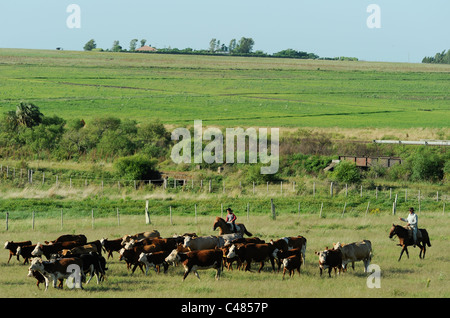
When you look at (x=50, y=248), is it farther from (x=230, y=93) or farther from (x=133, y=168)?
(x=230, y=93)

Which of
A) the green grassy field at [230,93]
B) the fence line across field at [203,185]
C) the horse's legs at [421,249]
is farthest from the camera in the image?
the green grassy field at [230,93]

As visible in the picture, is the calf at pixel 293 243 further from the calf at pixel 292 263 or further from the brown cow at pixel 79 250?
the brown cow at pixel 79 250

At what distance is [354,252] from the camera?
72.0ft

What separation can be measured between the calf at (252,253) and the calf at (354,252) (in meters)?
2.02

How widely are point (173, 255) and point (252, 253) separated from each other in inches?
97.7

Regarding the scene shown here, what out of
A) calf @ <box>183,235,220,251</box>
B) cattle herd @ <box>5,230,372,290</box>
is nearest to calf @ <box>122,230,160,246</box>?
cattle herd @ <box>5,230,372,290</box>

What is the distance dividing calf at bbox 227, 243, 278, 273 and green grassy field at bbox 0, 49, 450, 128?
5270 cm

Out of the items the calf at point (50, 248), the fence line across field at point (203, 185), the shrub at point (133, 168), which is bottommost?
the fence line across field at point (203, 185)

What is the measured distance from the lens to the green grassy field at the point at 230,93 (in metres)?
83.2

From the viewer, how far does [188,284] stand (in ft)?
65.9

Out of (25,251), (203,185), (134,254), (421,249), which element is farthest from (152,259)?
(203,185)

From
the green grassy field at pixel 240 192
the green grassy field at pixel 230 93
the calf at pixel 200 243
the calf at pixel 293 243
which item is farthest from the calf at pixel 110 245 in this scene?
the green grassy field at pixel 230 93

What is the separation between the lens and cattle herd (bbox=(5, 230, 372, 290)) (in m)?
19.8
